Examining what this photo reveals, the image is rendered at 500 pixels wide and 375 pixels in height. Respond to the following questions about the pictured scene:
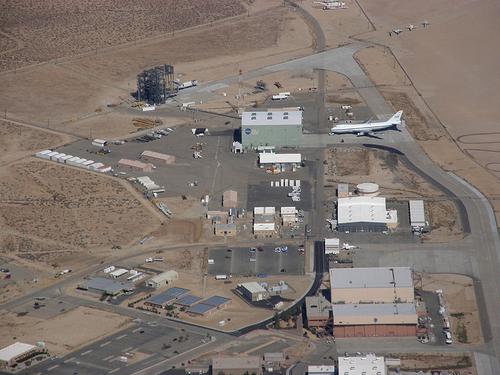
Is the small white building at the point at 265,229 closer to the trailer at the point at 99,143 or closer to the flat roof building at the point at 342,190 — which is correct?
the flat roof building at the point at 342,190

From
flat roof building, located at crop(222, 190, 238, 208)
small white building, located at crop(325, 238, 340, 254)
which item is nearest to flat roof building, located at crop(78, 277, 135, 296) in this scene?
small white building, located at crop(325, 238, 340, 254)

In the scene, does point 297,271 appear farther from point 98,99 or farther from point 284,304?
point 98,99

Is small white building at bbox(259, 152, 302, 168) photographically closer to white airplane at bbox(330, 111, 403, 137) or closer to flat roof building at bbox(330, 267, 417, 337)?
white airplane at bbox(330, 111, 403, 137)

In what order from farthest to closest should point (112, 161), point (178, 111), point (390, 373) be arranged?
point (178, 111)
point (112, 161)
point (390, 373)

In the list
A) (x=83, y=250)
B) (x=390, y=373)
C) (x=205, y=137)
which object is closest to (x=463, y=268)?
(x=390, y=373)

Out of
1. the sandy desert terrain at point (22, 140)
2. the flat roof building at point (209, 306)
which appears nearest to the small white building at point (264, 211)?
the flat roof building at point (209, 306)

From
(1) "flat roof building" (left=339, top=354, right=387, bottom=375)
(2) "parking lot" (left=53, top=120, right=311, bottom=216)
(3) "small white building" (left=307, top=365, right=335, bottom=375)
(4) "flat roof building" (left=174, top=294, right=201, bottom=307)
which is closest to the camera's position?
(1) "flat roof building" (left=339, top=354, right=387, bottom=375)
